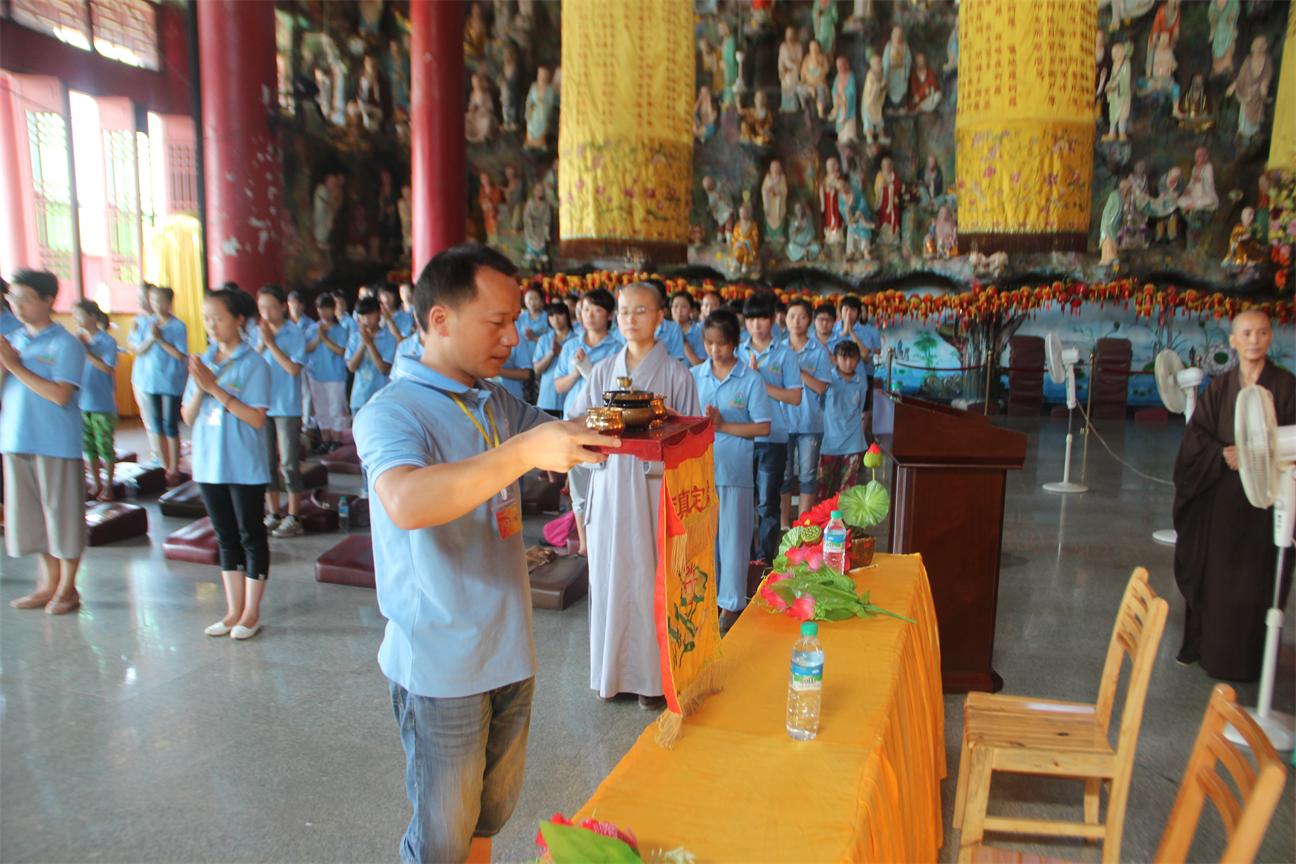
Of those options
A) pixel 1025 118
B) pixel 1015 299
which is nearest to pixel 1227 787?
pixel 1025 118

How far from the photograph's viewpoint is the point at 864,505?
2633 mm

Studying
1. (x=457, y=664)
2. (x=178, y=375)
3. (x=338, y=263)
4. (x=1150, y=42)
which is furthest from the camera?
(x=338, y=263)

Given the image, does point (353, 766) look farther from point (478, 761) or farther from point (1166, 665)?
point (1166, 665)

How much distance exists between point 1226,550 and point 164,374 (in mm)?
7056

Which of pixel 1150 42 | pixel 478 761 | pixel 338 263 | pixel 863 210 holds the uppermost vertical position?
pixel 1150 42

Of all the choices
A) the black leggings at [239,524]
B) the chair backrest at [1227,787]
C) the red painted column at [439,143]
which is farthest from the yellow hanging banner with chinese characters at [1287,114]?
the red painted column at [439,143]

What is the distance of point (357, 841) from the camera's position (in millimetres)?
2328

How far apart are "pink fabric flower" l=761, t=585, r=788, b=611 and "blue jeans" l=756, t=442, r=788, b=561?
258 centimetres

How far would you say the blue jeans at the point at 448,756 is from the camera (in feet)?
5.17

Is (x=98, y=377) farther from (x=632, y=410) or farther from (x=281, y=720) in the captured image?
(x=632, y=410)

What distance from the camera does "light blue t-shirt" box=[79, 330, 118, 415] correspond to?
6270 millimetres

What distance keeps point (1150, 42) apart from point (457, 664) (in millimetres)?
13097

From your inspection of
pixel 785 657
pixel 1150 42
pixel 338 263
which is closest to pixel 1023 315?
pixel 1150 42

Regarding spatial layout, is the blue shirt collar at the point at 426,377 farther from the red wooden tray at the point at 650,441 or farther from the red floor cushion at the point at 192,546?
the red floor cushion at the point at 192,546
